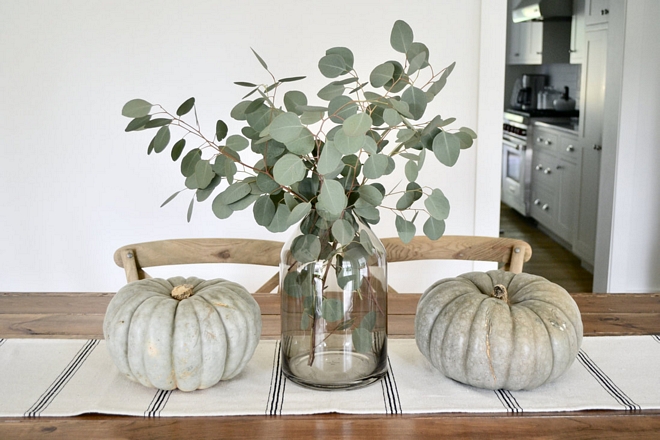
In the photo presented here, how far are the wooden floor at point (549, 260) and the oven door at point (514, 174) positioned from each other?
0.17m

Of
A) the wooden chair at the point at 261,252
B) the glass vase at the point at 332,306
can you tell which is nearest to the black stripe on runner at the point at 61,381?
the glass vase at the point at 332,306

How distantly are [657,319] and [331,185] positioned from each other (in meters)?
0.90

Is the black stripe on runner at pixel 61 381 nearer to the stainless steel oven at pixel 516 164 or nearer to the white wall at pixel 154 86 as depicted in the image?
the white wall at pixel 154 86

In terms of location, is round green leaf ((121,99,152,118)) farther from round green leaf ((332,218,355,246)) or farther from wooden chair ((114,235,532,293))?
wooden chair ((114,235,532,293))

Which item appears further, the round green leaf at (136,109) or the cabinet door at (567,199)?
the cabinet door at (567,199)

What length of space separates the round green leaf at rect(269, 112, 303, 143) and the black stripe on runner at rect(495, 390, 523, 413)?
50cm

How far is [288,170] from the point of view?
2.89 ft

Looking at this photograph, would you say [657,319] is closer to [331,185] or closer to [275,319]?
[275,319]

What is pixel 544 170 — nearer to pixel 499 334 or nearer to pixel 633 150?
pixel 633 150

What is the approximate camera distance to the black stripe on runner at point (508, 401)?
1.02 m

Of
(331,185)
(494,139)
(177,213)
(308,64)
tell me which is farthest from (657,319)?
(177,213)

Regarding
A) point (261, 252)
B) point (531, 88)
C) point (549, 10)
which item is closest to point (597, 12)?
point (549, 10)

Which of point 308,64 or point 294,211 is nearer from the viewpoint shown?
point 294,211

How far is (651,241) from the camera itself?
369cm
